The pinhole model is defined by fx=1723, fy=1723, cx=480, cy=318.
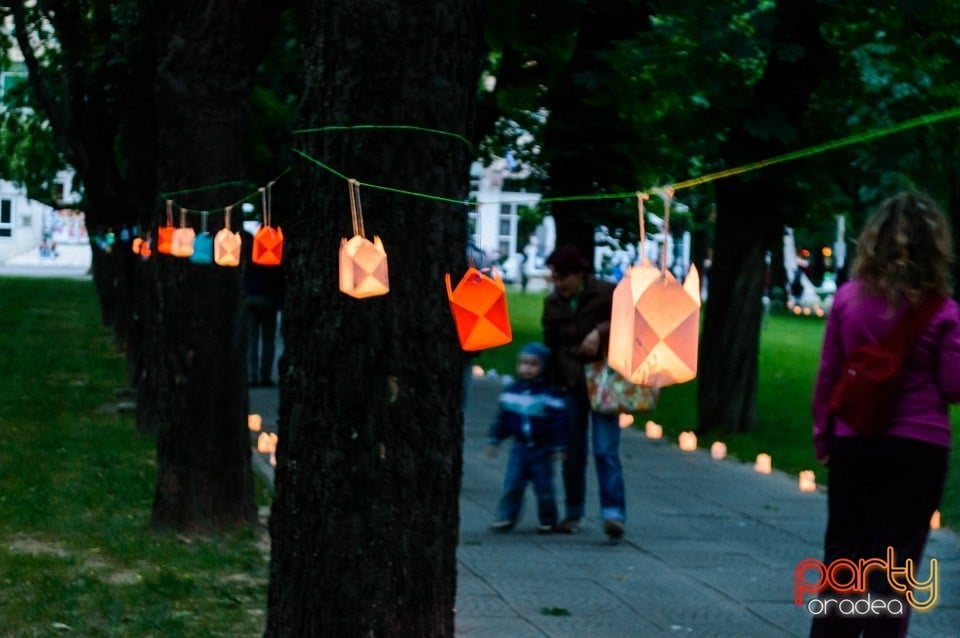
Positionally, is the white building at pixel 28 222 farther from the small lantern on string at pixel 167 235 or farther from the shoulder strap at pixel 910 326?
the shoulder strap at pixel 910 326

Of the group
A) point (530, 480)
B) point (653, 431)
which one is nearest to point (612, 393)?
point (530, 480)

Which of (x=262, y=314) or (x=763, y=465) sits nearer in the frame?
(x=763, y=465)

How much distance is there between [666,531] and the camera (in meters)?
10.8

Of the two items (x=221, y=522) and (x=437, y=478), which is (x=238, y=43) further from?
(x=437, y=478)

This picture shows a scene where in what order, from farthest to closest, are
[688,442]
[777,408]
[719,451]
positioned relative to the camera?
[777,408] → [688,442] → [719,451]

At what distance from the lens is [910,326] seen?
5.81 meters

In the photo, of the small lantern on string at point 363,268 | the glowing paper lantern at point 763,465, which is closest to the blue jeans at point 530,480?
the glowing paper lantern at point 763,465

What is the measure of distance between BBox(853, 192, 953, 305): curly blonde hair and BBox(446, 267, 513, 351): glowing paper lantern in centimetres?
137

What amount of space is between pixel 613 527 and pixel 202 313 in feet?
9.03

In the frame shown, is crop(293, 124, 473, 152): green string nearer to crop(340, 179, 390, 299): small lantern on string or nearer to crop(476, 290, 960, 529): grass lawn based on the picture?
crop(340, 179, 390, 299): small lantern on string

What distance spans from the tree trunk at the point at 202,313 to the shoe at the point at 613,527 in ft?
7.01

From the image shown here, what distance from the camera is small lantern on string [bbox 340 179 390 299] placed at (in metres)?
5.08

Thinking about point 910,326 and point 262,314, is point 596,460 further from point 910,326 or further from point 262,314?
point 262,314

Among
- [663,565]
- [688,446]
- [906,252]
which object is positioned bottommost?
[688,446]
